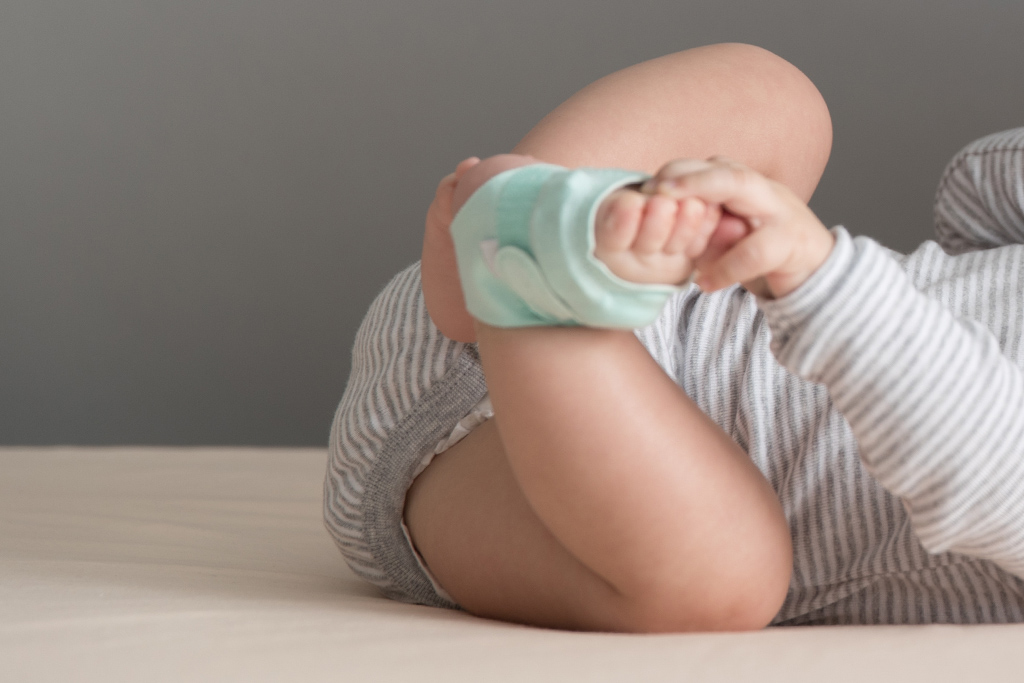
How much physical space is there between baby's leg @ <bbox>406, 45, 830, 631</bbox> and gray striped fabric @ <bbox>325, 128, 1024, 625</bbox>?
49mm

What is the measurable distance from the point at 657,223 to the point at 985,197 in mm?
530

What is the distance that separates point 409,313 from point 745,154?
28 cm

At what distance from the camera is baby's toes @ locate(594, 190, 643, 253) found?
1.19ft

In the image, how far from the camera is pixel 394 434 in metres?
0.63

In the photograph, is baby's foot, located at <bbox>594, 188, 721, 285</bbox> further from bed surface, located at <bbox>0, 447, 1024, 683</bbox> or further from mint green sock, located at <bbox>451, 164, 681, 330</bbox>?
bed surface, located at <bbox>0, 447, 1024, 683</bbox>

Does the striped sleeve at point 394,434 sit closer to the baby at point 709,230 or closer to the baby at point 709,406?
the baby at point 709,406

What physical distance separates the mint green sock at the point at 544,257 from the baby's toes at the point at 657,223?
0.02 m

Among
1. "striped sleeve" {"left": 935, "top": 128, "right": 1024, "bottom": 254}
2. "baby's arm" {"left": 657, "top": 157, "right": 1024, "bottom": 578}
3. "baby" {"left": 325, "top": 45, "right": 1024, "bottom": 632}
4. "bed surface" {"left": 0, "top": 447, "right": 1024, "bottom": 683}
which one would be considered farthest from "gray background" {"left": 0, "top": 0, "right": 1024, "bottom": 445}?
"baby's arm" {"left": 657, "top": 157, "right": 1024, "bottom": 578}

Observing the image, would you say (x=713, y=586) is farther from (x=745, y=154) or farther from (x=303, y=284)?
(x=303, y=284)

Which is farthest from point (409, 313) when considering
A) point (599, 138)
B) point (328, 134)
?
point (328, 134)

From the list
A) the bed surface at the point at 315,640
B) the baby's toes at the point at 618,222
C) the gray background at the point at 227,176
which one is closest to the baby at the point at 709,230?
the baby's toes at the point at 618,222

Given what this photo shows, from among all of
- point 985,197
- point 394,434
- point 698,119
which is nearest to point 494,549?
point 394,434

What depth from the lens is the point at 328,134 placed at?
2150 millimetres

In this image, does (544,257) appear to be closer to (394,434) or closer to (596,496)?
(596,496)
